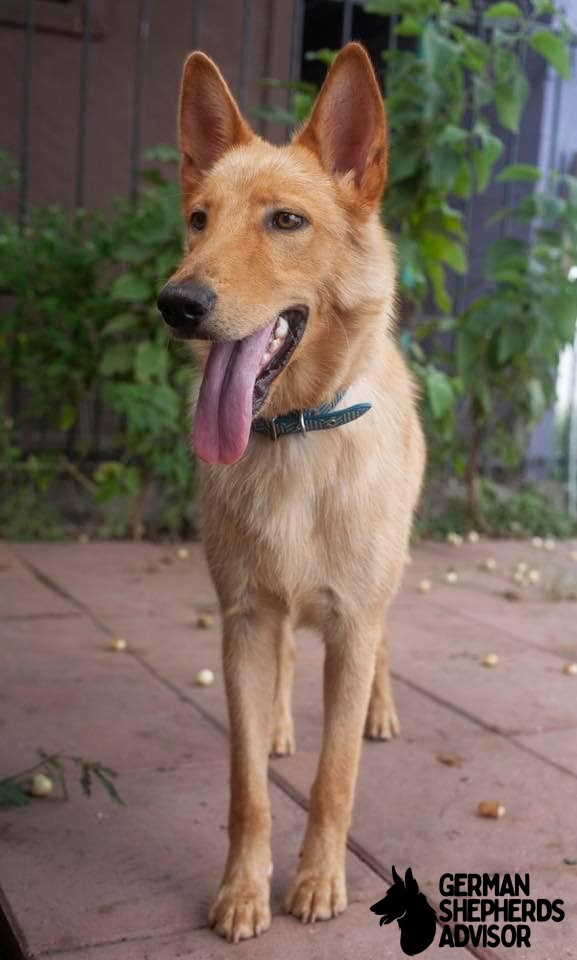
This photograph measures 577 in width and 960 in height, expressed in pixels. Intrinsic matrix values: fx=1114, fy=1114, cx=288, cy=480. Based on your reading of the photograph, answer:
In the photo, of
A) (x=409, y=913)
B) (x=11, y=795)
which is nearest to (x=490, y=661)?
(x=409, y=913)

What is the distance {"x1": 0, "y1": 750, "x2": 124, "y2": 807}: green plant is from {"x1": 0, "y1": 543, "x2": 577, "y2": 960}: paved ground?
37 mm

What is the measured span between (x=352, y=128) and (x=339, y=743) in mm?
1374

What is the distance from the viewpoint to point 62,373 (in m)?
5.56

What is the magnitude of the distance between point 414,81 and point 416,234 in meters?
0.70

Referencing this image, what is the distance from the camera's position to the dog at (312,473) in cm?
233

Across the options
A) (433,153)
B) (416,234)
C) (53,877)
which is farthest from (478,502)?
(53,877)

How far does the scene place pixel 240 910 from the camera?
88.6 inches

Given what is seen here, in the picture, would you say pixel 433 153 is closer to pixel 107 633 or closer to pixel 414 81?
pixel 414 81

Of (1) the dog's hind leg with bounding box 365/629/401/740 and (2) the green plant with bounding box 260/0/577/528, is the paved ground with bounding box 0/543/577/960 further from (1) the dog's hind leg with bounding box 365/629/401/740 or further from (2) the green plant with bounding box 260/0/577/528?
(2) the green plant with bounding box 260/0/577/528

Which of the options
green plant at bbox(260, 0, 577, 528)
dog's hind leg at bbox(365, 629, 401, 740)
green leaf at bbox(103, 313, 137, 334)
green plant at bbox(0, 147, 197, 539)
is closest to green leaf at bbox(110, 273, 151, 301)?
green plant at bbox(0, 147, 197, 539)

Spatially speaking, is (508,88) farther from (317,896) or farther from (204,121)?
(317,896)

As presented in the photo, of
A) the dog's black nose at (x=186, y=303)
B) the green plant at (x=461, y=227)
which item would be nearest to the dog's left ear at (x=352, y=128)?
the dog's black nose at (x=186, y=303)

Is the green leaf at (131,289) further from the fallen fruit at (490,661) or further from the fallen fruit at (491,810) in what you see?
the fallen fruit at (491,810)

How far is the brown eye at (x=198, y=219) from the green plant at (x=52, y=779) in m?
1.27
